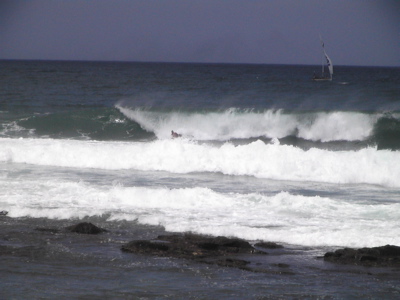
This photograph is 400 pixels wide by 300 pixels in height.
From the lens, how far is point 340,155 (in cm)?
2116

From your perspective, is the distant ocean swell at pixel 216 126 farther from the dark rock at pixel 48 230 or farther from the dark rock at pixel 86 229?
the dark rock at pixel 86 229

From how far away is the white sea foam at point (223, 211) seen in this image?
12.0 meters

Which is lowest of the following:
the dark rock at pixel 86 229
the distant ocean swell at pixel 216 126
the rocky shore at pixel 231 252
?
the rocky shore at pixel 231 252

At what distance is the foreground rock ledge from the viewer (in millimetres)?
10484

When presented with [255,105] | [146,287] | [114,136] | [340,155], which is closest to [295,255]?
[146,287]

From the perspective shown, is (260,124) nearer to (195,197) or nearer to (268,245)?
(195,197)

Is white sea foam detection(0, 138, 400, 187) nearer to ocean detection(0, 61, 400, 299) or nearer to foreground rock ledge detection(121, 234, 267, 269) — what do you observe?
ocean detection(0, 61, 400, 299)

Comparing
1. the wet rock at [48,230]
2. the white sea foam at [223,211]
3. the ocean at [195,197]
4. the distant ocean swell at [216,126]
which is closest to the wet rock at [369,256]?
the ocean at [195,197]

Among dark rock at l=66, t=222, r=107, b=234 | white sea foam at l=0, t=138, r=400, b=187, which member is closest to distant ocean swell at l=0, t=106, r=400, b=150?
white sea foam at l=0, t=138, r=400, b=187

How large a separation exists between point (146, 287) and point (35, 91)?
136 ft

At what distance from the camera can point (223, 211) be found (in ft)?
46.4

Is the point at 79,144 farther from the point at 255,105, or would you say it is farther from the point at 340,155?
the point at 255,105

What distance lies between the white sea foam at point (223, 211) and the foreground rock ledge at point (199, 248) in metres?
0.95

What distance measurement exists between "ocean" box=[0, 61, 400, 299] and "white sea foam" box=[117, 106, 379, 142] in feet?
0.25
